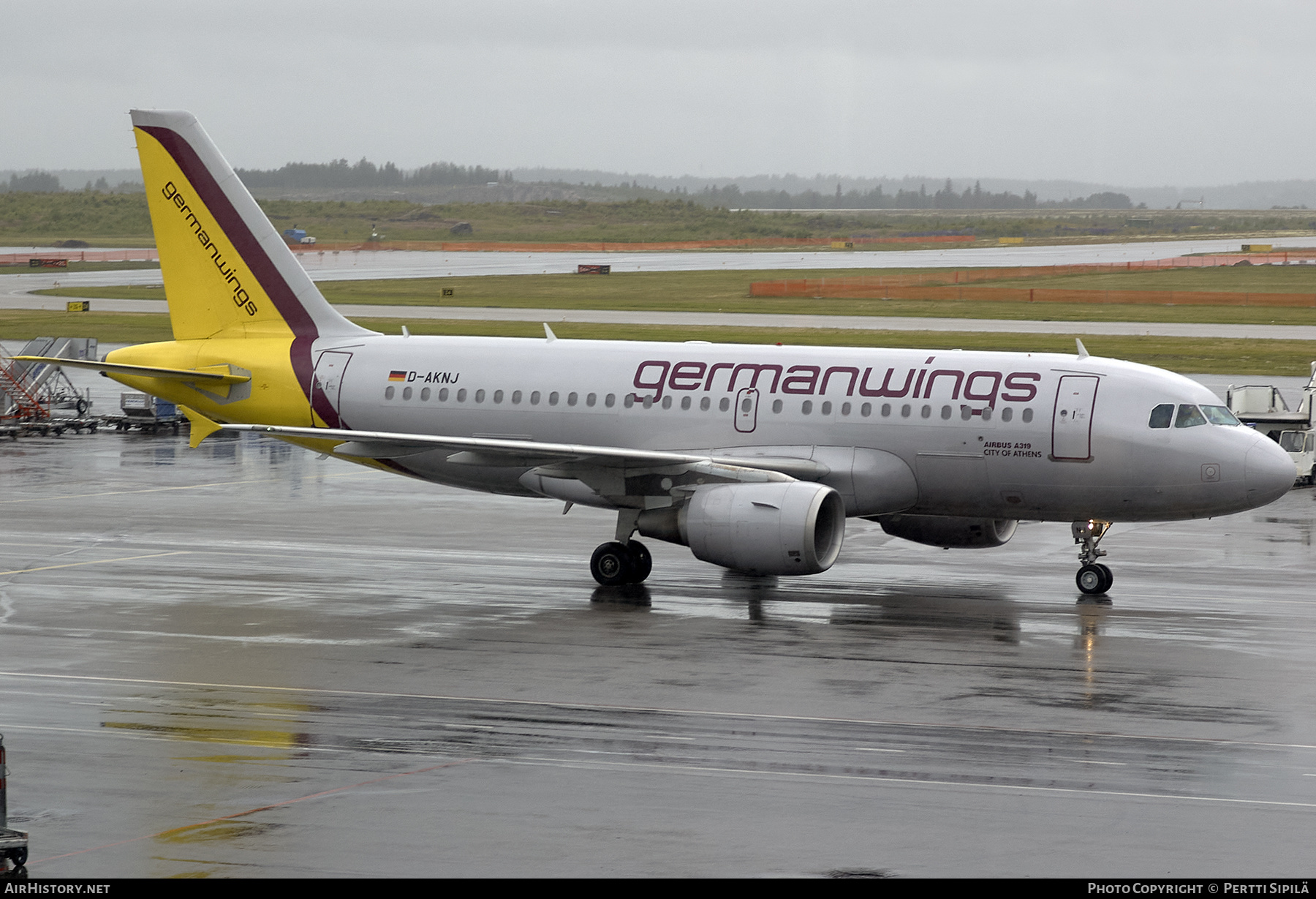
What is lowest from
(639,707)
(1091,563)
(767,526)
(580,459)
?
(639,707)

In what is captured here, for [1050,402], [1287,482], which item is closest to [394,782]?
[1050,402]

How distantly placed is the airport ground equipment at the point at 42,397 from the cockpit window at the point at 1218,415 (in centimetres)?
3736

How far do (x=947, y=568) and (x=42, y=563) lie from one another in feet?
58.0

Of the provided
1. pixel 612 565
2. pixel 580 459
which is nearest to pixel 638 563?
pixel 612 565

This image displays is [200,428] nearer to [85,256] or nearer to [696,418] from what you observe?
[696,418]

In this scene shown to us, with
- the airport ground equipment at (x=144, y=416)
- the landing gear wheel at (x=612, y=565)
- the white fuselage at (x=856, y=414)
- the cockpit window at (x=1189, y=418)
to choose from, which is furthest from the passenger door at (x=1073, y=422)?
the airport ground equipment at (x=144, y=416)

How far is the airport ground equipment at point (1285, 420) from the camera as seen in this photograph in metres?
43.9

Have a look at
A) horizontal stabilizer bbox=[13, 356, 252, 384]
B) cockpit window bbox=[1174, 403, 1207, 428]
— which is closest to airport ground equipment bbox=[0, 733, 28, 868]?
horizontal stabilizer bbox=[13, 356, 252, 384]

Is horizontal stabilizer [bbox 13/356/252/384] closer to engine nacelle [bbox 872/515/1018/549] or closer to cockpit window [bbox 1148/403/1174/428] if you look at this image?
engine nacelle [bbox 872/515/1018/549]

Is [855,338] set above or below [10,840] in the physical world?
above

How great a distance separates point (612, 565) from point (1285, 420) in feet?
77.6

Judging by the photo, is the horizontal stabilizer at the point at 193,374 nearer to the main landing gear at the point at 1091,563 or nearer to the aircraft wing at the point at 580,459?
the aircraft wing at the point at 580,459

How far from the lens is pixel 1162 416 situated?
28.4 m
